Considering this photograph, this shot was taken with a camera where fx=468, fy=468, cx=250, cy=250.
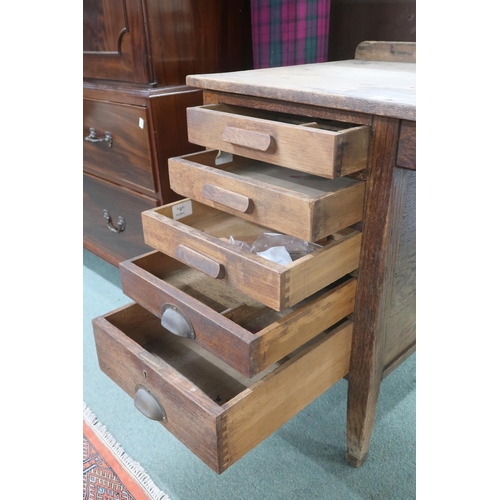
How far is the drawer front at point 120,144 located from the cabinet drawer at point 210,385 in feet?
1.41

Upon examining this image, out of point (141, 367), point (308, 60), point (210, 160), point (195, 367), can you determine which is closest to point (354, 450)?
point (195, 367)

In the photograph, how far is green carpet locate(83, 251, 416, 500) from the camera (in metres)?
0.89

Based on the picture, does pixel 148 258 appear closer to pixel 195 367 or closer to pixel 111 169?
pixel 195 367

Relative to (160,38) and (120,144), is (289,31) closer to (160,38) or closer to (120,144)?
(160,38)

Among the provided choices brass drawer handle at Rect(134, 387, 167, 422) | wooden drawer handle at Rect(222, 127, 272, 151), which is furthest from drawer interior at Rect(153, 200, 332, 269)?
brass drawer handle at Rect(134, 387, 167, 422)

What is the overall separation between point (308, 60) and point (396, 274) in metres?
0.67

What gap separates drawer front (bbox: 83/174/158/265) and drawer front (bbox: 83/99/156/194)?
0.14ft

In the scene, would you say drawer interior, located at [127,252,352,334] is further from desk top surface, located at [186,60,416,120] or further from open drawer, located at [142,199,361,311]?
desk top surface, located at [186,60,416,120]

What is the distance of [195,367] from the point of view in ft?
2.98

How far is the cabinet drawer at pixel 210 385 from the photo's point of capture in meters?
0.66

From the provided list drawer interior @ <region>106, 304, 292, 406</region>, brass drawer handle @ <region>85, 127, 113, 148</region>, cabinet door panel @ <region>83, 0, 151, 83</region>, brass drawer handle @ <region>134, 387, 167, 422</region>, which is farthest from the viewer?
brass drawer handle @ <region>85, 127, 113, 148</region>

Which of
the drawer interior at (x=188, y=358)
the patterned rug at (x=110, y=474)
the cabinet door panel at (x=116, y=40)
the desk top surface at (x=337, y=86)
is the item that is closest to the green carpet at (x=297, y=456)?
the patterned rug at (x=110, y=474)

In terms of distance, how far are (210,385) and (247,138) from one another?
1.50ft

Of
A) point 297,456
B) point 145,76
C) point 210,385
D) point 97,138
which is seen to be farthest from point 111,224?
point 297,456
